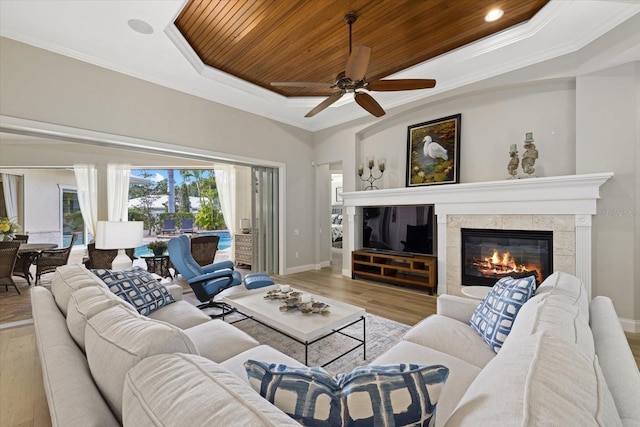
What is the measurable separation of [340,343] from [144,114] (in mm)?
4011

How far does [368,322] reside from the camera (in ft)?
10.8

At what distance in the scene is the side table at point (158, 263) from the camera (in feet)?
16.0

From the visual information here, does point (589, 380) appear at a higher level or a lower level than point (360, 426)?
higher

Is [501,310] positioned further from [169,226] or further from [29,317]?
[169,226]

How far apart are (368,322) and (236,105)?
4.20 m

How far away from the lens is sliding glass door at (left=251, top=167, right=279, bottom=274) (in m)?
5.78

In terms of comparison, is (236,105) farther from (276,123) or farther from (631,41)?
(631,41)

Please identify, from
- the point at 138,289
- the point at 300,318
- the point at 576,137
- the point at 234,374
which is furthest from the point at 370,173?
the point at 234,374

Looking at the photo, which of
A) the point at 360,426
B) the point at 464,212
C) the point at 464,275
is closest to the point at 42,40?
the point at 360,426

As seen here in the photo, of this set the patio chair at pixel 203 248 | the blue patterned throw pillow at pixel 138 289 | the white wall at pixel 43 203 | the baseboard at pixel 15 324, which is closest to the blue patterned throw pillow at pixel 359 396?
the blue patterned throw pillow at pixel 138 289

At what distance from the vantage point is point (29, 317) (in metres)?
3.41

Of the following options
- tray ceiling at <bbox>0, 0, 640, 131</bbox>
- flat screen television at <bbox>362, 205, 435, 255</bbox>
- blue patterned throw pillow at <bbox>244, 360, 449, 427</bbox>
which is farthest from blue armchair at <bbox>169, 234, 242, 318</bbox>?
flat screen television at <bbox>362, 205, 435, 255</bbox>

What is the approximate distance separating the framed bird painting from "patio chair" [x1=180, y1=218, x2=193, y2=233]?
7.29 metres

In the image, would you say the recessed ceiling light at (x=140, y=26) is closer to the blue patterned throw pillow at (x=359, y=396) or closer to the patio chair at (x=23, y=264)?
the blue patterned throw pillow at (x=359, y=396)
